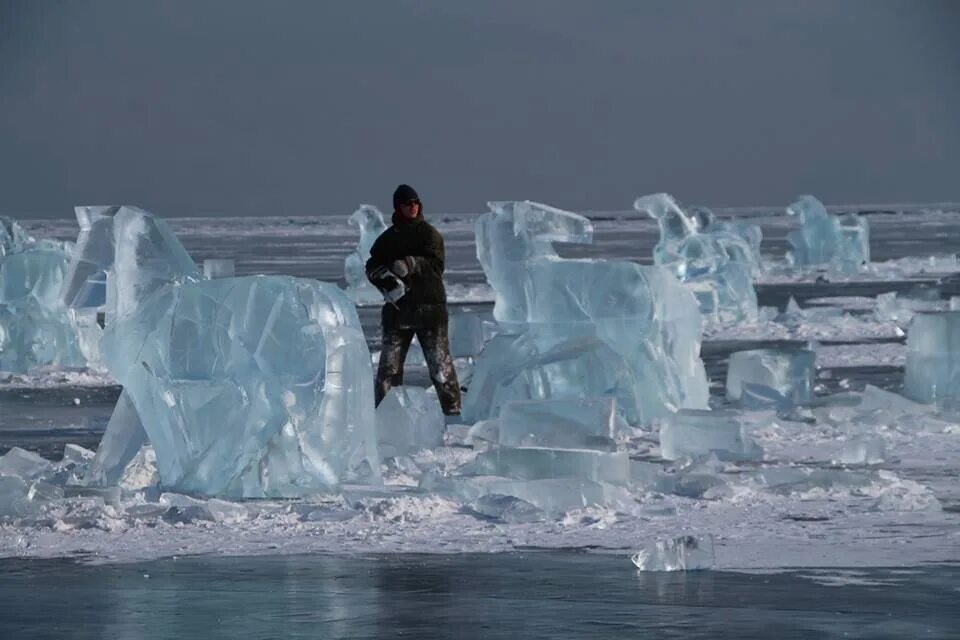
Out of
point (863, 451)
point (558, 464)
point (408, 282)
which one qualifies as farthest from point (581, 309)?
point (558, 464)

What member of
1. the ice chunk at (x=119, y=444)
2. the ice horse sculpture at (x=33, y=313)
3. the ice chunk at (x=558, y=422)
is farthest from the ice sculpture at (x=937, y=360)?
the ice horse sculpture at (x=33, y=313)

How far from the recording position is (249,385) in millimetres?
9570

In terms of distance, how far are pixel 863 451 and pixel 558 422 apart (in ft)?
6.05

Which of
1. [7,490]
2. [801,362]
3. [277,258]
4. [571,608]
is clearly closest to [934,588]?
[571,608]

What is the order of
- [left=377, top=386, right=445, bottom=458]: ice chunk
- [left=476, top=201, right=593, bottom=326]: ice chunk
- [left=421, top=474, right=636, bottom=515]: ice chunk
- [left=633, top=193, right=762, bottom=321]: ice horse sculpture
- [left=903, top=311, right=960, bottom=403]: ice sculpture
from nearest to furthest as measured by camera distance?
[left=421, top=474, right=636, bottom=515]: ice chunk, [left=377, top=386, right=445, bottom=458]: ice chunk, [left=476, top=201, right=593, bottom=326]: ice chunk, [left=903, top=311, right=960, bottom=403]: ice sculpture, [left=633, top=193, right=762, bottom=321]: ice horse sculpture

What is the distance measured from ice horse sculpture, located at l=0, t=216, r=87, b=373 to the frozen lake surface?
607 centimetres

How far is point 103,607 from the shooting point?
6922 millimetres

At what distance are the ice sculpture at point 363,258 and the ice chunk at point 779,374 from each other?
15815 mm

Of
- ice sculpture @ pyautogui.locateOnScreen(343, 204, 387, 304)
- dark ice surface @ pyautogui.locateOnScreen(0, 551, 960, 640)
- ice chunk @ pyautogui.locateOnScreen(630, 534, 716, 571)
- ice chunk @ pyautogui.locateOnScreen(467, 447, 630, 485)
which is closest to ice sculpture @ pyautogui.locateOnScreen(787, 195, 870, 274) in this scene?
ice sculpture @ pyautogui.locateOnScreen(343, 204, 387, 304)

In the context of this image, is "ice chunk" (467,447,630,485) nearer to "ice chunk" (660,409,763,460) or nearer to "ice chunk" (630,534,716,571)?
"ice chunk" (660,409,763,460)

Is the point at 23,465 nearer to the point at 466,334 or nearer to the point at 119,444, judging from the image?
the point at 119,444

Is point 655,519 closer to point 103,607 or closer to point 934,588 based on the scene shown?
point 934,588

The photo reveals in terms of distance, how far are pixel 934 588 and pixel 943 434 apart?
206 inches

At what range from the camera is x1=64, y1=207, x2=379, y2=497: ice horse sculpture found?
31.3 ft
